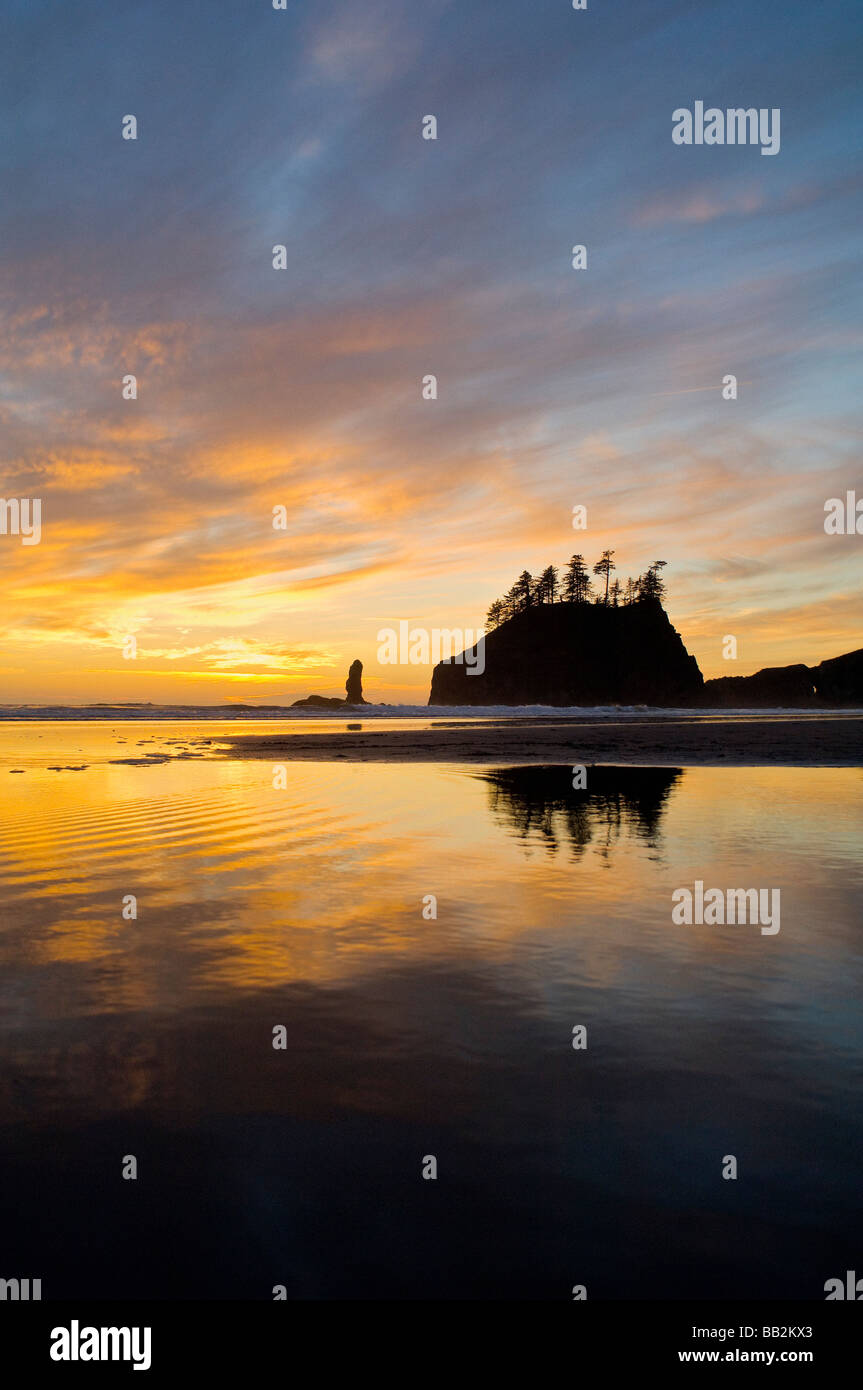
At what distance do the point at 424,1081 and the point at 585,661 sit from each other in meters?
132

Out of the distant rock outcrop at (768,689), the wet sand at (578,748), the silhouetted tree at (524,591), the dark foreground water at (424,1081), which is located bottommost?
the dark foreground water at (424,1081)

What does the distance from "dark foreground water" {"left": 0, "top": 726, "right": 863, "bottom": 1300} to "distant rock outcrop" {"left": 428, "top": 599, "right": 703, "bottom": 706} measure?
124221 millimetres

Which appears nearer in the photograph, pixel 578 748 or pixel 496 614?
pixel 578 748

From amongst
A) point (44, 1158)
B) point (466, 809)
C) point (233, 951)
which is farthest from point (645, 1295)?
point (466, 809)

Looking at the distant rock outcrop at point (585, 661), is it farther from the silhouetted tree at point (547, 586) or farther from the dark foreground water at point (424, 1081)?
the dark foreground water at point (424, 1081)

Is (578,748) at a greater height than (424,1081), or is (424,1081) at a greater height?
(578,748)

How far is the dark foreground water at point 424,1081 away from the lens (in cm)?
310

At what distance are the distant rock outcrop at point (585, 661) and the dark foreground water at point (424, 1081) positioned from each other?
408 ft

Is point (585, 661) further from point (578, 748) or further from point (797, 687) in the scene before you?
point (578, 748)

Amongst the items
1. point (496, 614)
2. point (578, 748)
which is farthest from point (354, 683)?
point (578, 748)

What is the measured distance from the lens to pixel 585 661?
133m

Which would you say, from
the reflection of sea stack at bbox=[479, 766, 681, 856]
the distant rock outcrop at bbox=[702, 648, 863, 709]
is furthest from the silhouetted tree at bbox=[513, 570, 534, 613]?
the reflection of sea stack at bbox=[479, 766, 681, 856]

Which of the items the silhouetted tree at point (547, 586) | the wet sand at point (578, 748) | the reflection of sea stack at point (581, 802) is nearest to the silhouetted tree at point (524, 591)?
the silhouetted tree at point (547, 586)

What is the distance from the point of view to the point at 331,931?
7227 mm
